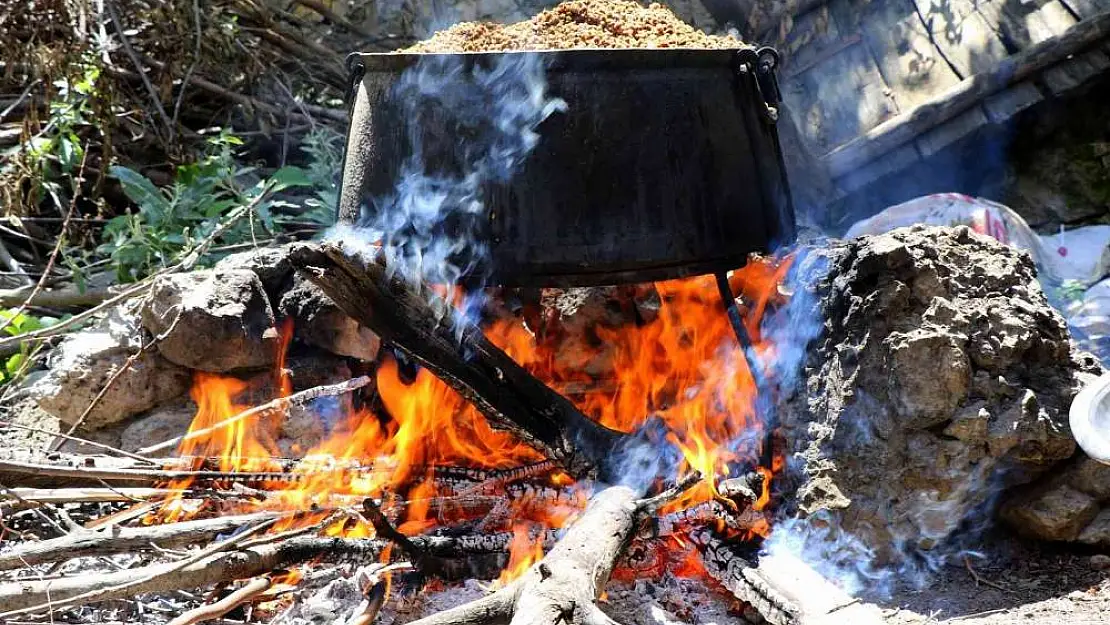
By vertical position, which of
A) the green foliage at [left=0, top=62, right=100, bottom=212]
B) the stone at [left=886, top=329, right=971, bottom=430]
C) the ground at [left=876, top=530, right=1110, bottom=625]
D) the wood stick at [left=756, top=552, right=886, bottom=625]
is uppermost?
the green foliage at [left=0, top=62, right=100, bottom=212]

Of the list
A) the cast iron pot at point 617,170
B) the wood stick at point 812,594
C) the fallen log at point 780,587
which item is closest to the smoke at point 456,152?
the cast iron pot at point 617,170

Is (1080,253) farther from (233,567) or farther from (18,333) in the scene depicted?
(18,333)

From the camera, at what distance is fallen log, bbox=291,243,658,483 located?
2357mm

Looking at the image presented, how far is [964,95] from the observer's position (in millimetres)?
4562

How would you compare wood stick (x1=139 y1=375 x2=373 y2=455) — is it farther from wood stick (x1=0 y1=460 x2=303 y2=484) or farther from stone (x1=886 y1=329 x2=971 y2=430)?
stone (x1=886 y1=329 x2=971 y2=430)

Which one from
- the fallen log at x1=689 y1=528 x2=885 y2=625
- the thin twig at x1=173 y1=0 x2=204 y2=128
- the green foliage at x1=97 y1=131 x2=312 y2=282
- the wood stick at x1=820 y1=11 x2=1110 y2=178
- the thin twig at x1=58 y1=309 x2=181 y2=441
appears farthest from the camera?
the thin twig at x1=173 y1=0 x2=204 y2=128

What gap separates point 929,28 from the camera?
4801 millimetres

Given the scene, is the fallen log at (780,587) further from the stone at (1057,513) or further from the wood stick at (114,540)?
the wood stick at (114,540)

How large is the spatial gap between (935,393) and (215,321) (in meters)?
1.94

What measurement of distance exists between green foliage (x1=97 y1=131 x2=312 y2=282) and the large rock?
7.94ft

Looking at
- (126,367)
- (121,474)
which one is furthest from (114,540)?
(126,367)

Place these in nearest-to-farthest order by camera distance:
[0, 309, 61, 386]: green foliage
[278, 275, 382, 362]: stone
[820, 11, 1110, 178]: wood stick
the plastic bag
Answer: [278, 275, 382, 362]: stone → [0, 309, 61, 386]: green foliage → the plastic bag → [820, 11, 1110, 178]: wood stick

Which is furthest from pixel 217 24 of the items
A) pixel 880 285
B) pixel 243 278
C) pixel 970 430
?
pixel 970 430

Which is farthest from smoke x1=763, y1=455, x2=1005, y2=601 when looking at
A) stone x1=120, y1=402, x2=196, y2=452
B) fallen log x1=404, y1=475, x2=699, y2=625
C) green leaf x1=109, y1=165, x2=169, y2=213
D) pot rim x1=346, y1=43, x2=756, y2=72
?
green leaf x1=109, y1=165, x2=169, y2=213
